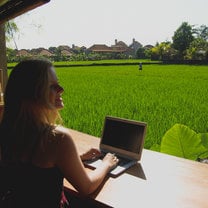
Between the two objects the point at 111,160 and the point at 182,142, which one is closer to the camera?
the point at 111,160

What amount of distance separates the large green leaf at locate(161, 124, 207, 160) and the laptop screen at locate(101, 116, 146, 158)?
570 mm

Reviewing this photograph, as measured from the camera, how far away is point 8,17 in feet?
9.75

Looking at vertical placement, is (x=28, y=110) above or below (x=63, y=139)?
above

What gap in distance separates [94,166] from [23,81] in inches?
28.0

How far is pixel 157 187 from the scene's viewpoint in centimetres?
141

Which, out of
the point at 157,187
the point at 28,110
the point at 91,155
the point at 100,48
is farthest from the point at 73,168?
the point at 100,48

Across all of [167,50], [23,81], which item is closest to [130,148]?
[23,81]

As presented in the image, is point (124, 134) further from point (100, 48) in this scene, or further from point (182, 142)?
point (100, 48)

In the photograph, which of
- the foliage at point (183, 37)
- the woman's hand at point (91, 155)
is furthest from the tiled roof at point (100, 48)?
the woman's hand at point (91, 155)

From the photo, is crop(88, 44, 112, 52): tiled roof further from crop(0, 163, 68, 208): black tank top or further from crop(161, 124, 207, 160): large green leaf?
crop(0, 163, 68, 208): black tank top

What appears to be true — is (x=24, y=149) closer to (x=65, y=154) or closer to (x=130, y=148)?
(x=65, y=154)

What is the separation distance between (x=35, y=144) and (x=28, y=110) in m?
0.14

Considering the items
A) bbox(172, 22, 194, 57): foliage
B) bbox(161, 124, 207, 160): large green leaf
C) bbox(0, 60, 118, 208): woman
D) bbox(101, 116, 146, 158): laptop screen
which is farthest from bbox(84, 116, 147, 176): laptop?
bbox(172, 22, 194, 57): foliage

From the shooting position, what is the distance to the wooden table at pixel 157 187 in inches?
49.9
